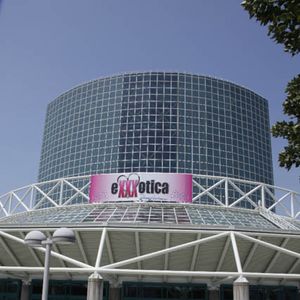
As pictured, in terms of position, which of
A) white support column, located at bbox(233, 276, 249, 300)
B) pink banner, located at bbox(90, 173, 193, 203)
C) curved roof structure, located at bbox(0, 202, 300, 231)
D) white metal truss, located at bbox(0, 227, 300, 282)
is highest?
pink banner, located at bbox(90, 173, 193, 203)

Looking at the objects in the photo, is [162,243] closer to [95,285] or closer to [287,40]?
[95,285]

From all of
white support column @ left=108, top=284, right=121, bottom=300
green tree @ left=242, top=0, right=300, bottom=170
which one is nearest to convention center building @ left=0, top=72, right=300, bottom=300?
white support column @ left=108, top=284, right=121, bottom=300

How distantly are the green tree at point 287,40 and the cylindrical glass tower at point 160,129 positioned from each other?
413ft

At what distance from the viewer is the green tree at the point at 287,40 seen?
14.9 meters

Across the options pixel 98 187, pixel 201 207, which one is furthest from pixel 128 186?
pixel 201 207

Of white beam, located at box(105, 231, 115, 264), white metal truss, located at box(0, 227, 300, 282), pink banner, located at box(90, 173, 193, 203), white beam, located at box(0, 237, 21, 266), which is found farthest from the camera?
pink banner, located at box(90, 173, 193, 203)

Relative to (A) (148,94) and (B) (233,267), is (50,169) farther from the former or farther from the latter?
(B) (233,267)

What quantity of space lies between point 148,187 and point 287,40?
36352mm

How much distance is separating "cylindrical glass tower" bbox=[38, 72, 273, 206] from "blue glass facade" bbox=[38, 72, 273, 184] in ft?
1.01

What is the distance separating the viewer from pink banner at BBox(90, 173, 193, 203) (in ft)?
165

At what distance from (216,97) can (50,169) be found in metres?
62.8

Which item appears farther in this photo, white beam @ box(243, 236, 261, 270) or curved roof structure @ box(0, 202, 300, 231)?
curved roof structure @ box(0, 202, 300, 231)

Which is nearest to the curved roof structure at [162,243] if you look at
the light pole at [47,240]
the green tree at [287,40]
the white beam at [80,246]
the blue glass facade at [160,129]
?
the white beam at [80,246]

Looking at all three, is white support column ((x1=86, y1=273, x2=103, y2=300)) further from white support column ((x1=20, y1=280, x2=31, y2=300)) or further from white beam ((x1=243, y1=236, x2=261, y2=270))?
white support column ((x1=20, y1=280, x2=31, y2=300))
